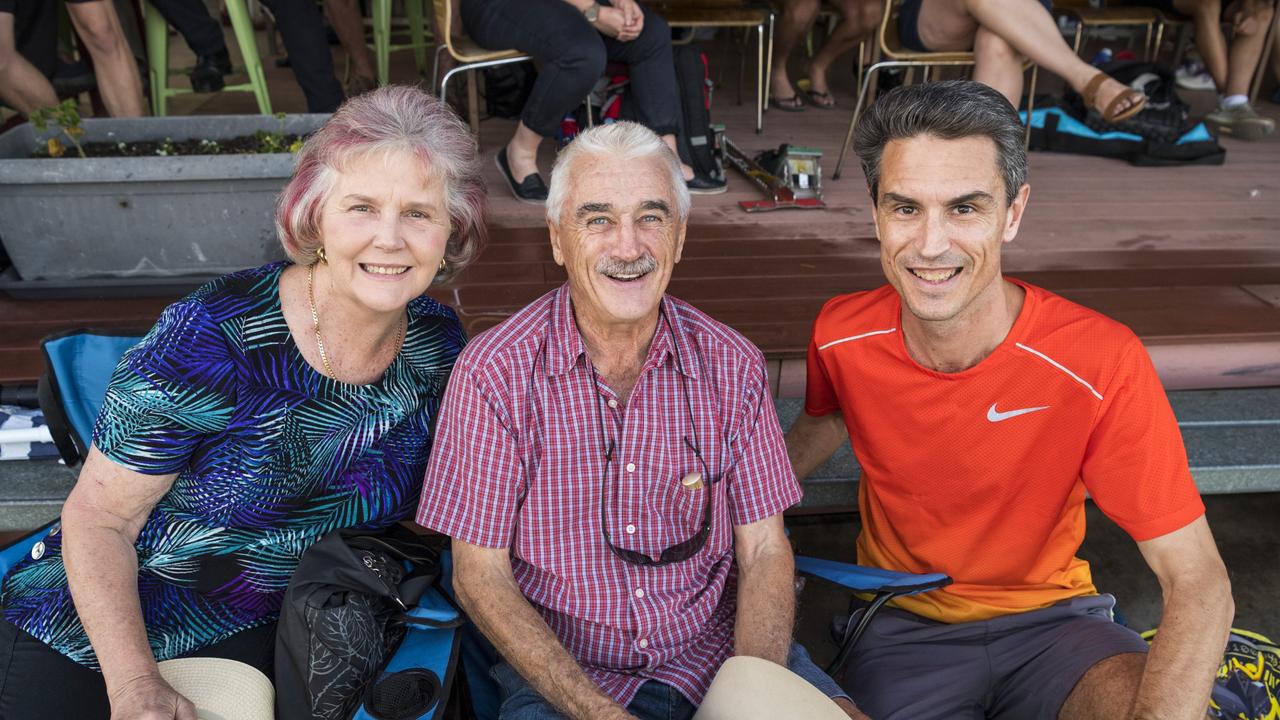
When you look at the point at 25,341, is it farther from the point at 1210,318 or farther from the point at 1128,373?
the point at 1210,318

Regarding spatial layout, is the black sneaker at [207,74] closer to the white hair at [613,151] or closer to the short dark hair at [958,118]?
the white hair at [613,151]

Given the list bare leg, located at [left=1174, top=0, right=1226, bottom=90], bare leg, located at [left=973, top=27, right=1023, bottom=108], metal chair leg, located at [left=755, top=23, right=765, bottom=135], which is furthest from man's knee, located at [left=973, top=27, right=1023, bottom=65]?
bare leg, located at [left=1174, top=0, right=1226, bottom=90]

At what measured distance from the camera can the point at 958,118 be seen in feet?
5.29

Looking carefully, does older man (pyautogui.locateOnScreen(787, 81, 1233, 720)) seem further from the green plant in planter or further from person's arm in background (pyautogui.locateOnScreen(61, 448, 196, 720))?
the green plant in planter

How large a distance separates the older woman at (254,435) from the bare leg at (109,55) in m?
2.57

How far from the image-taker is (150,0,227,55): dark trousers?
408cm

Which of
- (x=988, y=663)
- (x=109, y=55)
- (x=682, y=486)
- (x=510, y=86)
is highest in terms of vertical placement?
(x=109, y=55)

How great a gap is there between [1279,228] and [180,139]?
160 inches

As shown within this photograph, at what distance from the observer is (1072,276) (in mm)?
3115

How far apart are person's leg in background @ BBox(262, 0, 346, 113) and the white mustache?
118 inches

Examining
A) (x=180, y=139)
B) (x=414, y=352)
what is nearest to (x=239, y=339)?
(x=414, y=352)

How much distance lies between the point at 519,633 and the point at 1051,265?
2.43m

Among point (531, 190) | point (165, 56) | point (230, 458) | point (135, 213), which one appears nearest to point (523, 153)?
point (531, 190)

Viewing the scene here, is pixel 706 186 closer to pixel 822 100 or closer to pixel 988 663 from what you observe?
pixel 822 100
